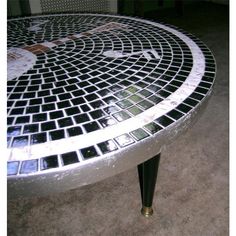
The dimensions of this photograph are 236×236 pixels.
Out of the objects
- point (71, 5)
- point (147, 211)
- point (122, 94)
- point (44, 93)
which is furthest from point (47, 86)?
point (71, 5)

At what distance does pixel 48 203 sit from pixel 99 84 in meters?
0.91

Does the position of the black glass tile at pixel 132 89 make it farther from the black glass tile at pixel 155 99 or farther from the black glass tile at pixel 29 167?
the black glass tile at pixel 29 167

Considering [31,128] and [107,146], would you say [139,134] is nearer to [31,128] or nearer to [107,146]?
[107,146]

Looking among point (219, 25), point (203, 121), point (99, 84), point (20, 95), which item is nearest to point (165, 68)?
point (99, 84)

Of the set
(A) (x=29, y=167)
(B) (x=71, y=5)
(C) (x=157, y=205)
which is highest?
(B) (x=71, y=5)

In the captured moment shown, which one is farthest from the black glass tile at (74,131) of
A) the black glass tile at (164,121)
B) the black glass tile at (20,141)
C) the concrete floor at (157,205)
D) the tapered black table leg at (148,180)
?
the concrete floor at (157,205)

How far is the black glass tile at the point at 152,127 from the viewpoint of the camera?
2.38 feet

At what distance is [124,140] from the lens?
70 centimetres

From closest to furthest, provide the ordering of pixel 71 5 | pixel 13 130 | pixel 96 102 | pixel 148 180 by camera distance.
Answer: pixel 13 130, pixel 96 102, pixel 148 180, pixel 71 5

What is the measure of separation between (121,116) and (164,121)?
0.39 feet

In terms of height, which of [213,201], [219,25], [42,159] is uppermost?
[42,159]

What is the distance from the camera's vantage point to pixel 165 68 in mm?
1038

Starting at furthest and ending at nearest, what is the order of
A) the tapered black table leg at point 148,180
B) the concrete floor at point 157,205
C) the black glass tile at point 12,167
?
1. the concrete floor at point 157,205
2. the tapered black table leg at point 148,180
3. the black glass tile at point 12,167
